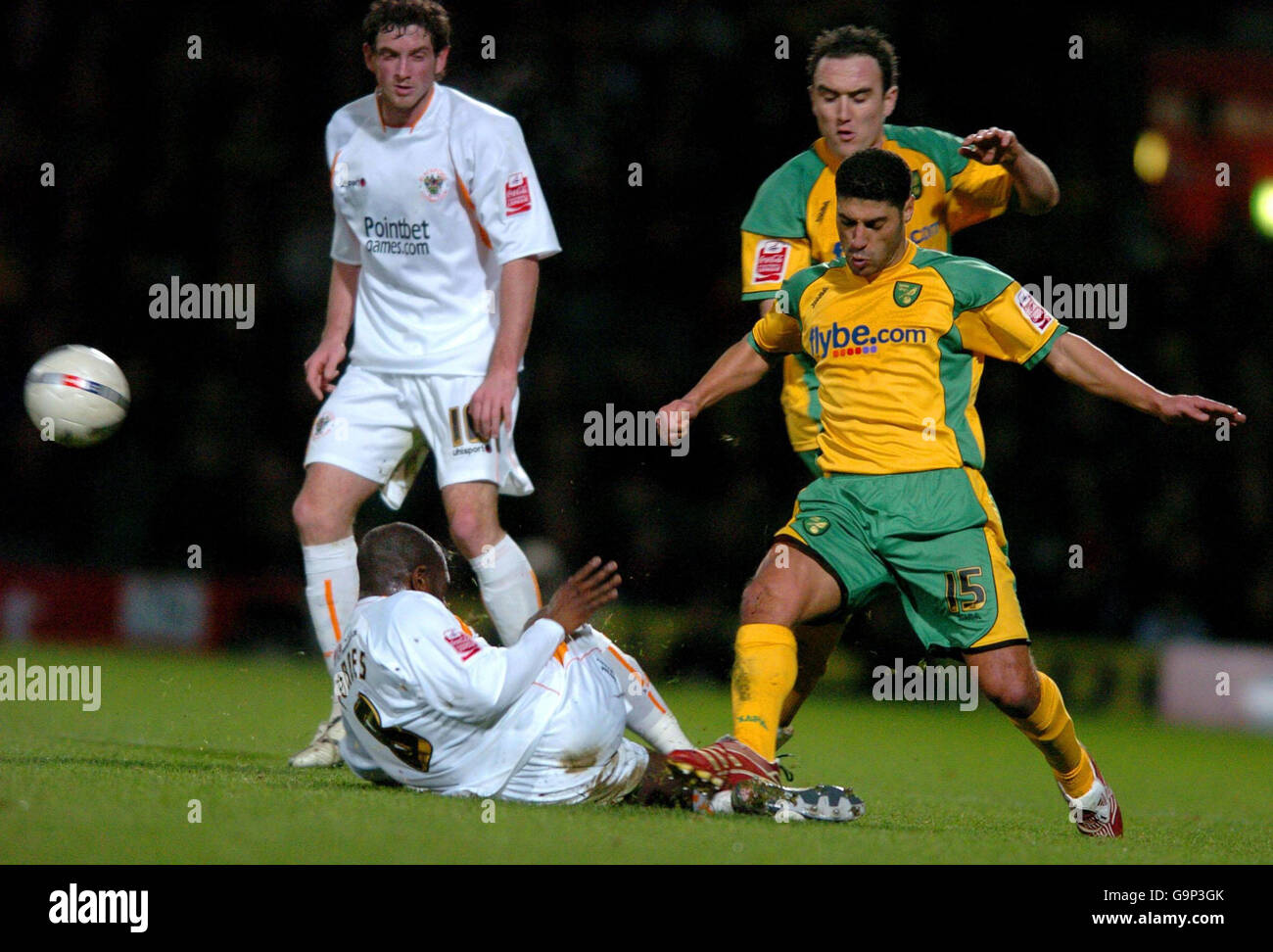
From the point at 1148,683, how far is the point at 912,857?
7.05m

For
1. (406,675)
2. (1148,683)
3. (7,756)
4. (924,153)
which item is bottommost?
(1148,683)

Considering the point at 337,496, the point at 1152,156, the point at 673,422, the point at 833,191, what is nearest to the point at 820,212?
the point at 833,191

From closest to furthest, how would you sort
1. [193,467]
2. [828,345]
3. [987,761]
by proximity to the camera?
1. [828,345]
2. [987,761]
3. [193,467]

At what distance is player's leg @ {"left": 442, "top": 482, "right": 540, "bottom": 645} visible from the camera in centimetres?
534

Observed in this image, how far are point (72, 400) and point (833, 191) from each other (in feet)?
8.26

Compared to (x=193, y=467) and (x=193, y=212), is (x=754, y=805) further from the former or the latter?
(x=193, y=212)

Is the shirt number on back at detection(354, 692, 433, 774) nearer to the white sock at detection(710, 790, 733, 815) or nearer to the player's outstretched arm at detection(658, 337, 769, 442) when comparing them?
the white sock at detection(710, 790, 733, 815)

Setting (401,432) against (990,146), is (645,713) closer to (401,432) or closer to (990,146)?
(401,432)

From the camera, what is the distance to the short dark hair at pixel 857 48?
5.15 metres

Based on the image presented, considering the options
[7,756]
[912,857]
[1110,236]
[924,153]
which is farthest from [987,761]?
[1110,236]

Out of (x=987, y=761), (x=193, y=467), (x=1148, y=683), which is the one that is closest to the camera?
(x=987, y=761)

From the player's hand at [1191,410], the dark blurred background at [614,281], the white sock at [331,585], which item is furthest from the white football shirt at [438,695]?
the dark blurred background at [614,281]

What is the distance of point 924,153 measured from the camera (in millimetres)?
5270

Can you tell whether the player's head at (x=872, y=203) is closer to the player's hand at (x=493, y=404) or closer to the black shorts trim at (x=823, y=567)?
the black shorts trim at (x=823, y=567)
